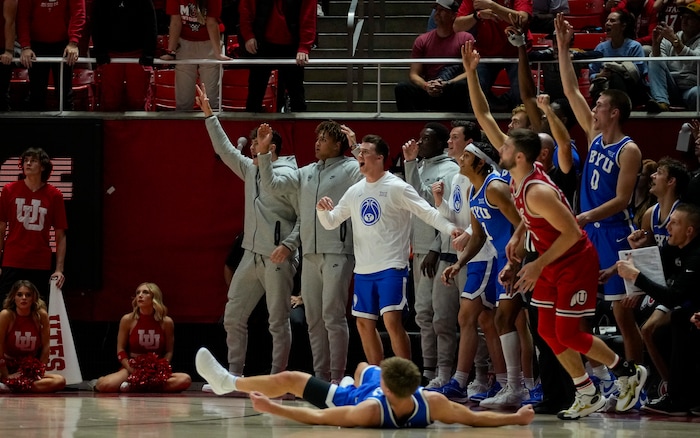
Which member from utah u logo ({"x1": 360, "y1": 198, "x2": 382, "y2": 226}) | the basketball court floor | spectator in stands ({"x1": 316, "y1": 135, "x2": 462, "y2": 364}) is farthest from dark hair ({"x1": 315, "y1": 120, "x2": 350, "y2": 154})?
the basketball court floor

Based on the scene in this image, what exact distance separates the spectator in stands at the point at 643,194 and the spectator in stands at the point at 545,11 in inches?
115

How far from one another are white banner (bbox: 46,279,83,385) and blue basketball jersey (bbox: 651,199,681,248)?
18.9ft

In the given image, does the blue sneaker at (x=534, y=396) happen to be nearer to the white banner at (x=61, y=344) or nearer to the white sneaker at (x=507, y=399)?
the white sneaker at (x=507, y=399)

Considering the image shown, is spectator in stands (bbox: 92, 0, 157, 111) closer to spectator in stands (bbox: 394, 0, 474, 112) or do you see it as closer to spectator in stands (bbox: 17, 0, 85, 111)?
spectator in stands (bbox: 17, 0, 85, 111)

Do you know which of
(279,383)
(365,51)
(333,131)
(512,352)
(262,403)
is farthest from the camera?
(365,51)

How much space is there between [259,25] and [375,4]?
3.93 m

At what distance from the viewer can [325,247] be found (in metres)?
10.7

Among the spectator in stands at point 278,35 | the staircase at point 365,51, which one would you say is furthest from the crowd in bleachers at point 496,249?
the staircase at point 365,51

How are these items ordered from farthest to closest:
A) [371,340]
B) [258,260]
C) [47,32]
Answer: [47,32] < [258,260] < [371,340]

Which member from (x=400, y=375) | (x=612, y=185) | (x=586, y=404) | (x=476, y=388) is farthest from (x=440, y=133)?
(x=400, y=375)

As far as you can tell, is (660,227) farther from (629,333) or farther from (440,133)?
(440,133)

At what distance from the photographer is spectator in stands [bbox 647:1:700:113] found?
11844 millimetres

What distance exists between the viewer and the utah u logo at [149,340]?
11.6 meters

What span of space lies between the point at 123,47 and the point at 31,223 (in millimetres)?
2128
